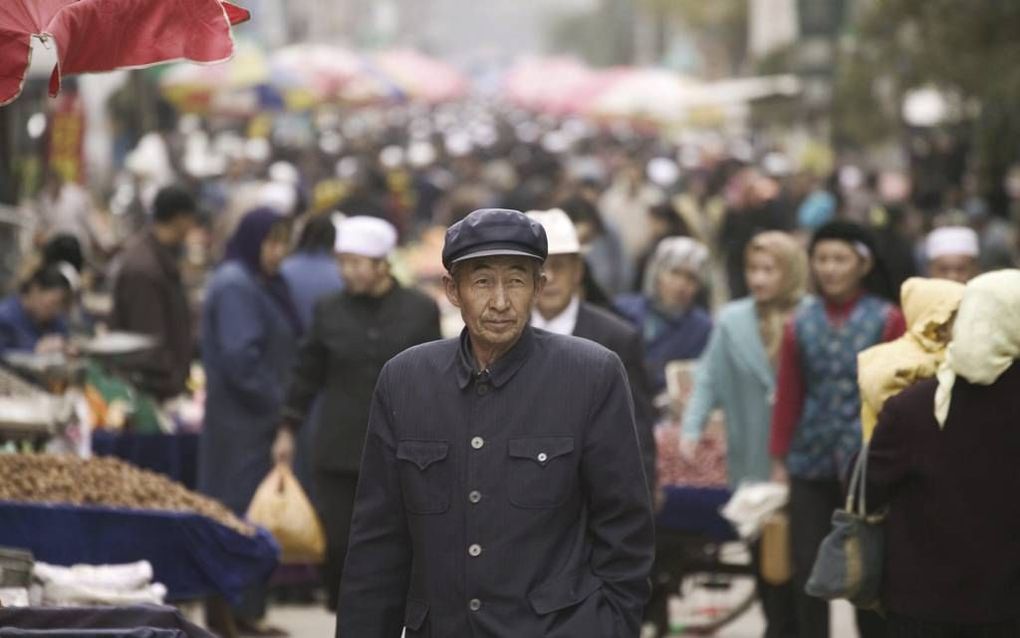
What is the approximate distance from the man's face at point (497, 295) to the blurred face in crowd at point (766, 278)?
4180 millimetres

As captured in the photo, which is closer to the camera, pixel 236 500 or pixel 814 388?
pixel 814 388

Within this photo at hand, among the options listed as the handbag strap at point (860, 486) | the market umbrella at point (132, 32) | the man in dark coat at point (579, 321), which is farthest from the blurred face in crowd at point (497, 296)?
the man in dark coat at point (579, 321)

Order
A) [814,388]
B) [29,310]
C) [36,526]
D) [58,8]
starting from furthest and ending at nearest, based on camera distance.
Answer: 1. [29,310]
2. [814,388]
3. [36,526]
4. [58,8]

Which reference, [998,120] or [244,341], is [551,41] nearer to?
[998,120]

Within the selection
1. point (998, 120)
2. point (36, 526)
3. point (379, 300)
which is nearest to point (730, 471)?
point (379, 300)

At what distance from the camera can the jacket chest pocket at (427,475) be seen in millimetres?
4992

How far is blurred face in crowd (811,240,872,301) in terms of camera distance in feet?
26.6

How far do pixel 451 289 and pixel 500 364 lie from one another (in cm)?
22

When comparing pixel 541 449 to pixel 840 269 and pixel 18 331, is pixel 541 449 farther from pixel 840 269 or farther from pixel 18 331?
pixel 18 331

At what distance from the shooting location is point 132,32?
5836 millimetres

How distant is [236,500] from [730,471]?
2352mm

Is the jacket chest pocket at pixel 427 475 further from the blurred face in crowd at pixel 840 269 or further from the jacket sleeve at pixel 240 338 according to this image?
the jacket sleeve at pixel 240 338

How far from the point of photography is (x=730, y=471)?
9102mm

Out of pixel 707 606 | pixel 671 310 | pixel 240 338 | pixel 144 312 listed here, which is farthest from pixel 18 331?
pixel 707 606
